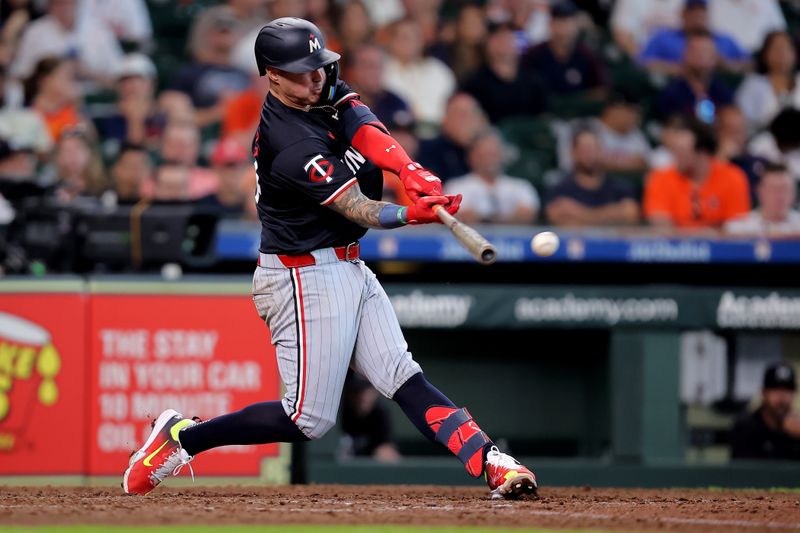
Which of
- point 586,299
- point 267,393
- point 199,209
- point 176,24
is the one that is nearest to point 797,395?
point 586,299

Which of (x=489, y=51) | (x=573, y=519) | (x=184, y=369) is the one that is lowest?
(x=573, y=519)

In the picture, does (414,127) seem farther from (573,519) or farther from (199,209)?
(573,519)

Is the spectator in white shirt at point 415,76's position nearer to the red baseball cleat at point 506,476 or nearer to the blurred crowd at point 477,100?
the blurred crowd at point 477,100

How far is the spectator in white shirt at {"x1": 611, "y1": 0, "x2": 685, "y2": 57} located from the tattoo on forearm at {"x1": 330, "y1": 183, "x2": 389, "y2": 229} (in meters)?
6.95

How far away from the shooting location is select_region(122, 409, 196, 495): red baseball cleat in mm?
5238

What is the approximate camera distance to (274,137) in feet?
15.6

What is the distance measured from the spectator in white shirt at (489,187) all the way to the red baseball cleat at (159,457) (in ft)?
13.0

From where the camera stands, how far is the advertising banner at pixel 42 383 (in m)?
6.90

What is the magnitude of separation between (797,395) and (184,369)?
3810mm

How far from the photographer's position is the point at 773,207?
871cm

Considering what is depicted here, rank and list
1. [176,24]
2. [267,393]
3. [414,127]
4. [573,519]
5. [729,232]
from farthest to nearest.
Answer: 1. [176,24]
2. [414,127]
3. [729,232]
4. [267,393]
5. [573,519]

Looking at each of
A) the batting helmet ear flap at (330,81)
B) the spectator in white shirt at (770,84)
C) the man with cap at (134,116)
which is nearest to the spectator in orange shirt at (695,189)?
the spectator in white shirt at (770,84)

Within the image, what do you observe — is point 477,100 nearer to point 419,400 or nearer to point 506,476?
point 419,400

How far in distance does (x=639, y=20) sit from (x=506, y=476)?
23.3ft
